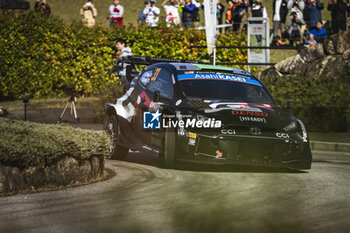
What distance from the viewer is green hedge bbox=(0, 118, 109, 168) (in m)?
8.31

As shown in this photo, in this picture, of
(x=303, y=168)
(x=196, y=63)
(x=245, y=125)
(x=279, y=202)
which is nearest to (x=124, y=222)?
(x=279, y=202)

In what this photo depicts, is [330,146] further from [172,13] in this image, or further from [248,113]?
[172,13]

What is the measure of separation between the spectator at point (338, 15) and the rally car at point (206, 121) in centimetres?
1154

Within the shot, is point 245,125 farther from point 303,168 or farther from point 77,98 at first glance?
point 77,98

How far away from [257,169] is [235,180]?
1.39 m

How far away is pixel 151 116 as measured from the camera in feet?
36.9

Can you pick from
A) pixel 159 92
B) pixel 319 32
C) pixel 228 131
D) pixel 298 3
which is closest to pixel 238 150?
pixel 228 131

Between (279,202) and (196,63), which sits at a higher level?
(196,63)

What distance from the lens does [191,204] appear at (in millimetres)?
7734

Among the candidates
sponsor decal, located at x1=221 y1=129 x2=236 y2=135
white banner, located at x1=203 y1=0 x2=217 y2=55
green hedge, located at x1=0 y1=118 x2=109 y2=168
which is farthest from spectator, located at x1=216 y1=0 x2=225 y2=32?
green hedge, located at x1=0 y1=118 x2=109 y2=168

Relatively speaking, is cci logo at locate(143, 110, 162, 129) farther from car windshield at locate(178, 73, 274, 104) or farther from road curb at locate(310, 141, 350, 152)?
road curb at locate(310, 141, 350, 152)

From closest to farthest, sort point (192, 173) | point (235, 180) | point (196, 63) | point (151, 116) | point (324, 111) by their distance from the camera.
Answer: point (235, 180) → point (192, 173) → point (151, 116) → point (196, 63) → point (324, 111)

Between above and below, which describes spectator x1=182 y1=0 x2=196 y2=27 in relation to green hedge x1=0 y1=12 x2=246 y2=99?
above

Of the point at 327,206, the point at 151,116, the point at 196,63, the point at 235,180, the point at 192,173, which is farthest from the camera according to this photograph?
the point at 196,63
